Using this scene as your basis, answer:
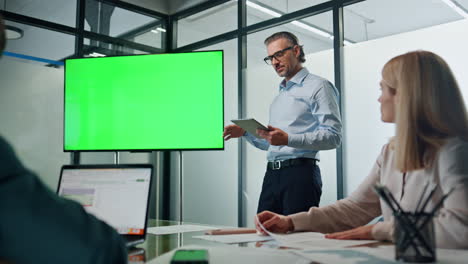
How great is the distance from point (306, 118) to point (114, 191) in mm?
1519

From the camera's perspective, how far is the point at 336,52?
3639 mm

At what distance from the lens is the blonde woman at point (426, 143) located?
1.07m

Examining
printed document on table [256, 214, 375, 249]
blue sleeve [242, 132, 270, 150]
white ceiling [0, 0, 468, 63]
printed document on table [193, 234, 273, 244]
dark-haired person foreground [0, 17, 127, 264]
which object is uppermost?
white ceiling [0, 0, 468, 63]

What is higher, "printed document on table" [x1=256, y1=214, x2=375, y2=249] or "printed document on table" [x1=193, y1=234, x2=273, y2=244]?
"printed document on table" [x1=256, y1=214, x2=375, y2=249]

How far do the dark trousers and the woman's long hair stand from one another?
1.21 metres

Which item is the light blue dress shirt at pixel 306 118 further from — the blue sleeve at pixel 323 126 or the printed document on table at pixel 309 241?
the printed document on table at pixel 309 241

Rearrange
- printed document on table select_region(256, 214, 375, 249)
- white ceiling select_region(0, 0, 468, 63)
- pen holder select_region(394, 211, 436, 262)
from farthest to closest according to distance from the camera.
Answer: white ceiling select_region(0, 0, 468, 63) < printed document on table select_region(256, 214, 375, 249) < pen holder select_region(394, 211, 436, 262)

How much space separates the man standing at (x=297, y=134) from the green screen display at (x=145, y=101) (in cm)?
22

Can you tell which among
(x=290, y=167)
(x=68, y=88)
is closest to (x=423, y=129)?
(x=290, y=167)

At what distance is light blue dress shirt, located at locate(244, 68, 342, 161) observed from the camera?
7.55ft

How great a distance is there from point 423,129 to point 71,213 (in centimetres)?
100

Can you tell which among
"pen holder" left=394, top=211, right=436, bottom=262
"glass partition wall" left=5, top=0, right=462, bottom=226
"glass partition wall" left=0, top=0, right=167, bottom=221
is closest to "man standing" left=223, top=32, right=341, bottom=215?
"glass partition wall" left=5, top=0, right=462, bottom=226

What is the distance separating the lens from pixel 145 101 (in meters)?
2.31

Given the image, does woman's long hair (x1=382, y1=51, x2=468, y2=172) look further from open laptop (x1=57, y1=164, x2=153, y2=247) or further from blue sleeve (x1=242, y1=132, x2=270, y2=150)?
blue sleeve (x1=242, y1=132, x2=270, y2=150)
